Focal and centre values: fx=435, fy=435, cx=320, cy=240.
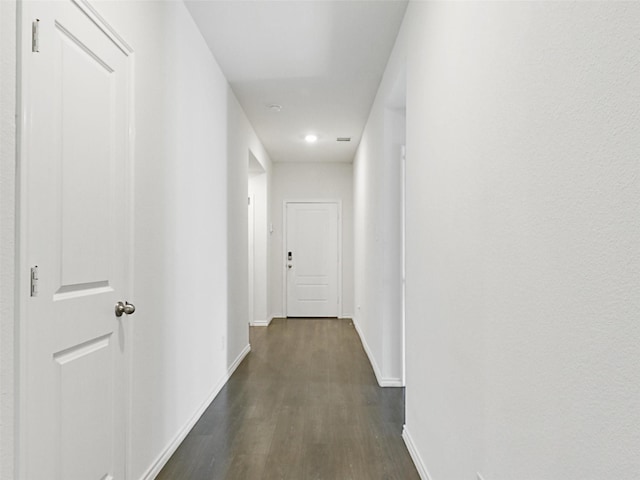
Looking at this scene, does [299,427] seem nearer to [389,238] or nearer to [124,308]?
[124,308]

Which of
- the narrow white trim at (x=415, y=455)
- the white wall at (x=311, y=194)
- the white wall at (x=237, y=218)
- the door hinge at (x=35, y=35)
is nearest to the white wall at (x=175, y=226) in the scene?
the white wall at (x=237, y=218)

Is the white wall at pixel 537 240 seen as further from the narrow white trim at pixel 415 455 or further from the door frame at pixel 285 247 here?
A: the door frame at pixel 285 247

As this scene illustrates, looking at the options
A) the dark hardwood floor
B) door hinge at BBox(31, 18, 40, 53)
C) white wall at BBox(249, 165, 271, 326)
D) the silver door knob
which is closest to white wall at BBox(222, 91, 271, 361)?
the dark hardwood floor

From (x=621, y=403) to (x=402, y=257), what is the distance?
2.94 meters

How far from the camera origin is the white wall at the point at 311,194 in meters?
7.20

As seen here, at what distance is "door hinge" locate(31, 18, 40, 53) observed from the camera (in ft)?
4.19

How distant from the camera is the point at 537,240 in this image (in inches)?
40.1

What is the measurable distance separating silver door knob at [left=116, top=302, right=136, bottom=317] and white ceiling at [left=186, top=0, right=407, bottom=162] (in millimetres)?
1821

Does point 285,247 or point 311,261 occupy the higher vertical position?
point 285,247

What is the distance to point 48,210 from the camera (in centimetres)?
137

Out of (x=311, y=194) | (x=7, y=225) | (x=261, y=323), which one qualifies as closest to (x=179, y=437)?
(x=7, y=225)

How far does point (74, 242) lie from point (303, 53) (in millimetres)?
2336

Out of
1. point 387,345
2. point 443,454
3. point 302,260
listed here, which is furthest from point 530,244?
point 302,260

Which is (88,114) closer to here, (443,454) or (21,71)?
(21,71)
